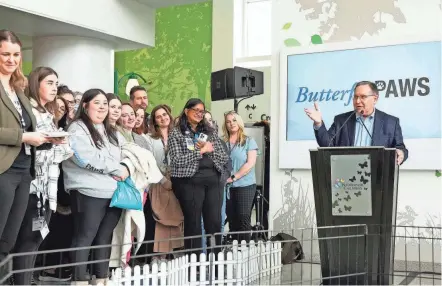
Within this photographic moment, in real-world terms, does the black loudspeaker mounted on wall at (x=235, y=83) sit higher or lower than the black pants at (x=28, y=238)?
higher

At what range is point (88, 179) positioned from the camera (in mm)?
2787

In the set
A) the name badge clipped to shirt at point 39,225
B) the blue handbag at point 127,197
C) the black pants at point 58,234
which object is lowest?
the black pants at point 58,234

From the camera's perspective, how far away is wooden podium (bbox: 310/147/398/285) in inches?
108

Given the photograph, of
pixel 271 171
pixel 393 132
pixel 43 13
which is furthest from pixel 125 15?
pixel 393 132

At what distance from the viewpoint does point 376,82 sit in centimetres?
410

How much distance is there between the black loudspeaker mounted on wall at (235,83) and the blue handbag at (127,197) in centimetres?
244

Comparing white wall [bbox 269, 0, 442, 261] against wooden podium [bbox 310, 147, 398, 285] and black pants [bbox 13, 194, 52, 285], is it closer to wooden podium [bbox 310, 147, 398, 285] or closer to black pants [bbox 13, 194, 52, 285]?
wooden podium [bbox 310, 147, 398, 285]

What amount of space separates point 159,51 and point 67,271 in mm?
6131

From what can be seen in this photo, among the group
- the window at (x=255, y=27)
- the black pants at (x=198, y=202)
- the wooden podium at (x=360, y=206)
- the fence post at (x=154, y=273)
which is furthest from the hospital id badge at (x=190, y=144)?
the window at (x=255, y=27)

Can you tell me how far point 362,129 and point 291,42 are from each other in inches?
59.9

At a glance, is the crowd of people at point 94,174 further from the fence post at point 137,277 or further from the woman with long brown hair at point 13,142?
the fence post at point 137,277

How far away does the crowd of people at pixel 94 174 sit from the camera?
2.31 m

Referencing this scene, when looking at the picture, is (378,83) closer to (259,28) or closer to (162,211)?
(162,211)

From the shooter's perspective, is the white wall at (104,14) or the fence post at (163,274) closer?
the fence post at (163,274)
